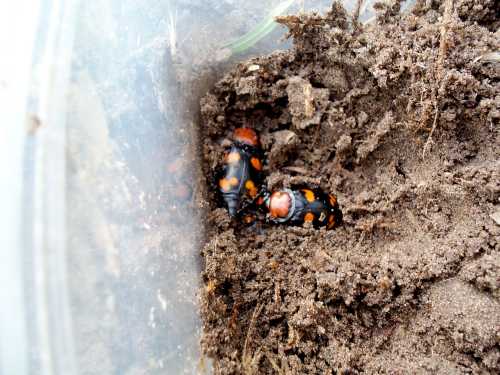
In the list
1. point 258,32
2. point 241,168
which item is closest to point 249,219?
point 241,168

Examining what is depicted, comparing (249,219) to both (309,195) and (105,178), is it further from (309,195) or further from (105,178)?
(105,178)

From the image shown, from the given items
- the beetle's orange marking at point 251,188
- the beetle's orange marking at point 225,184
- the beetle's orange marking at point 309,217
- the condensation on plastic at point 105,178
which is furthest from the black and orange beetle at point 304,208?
the condensation on plastic at point 105,178

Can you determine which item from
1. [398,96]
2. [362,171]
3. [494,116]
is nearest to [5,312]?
[362,171]

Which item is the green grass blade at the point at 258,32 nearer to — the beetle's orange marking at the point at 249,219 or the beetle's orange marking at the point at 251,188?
the beetle's orange marking at the point at 251,188

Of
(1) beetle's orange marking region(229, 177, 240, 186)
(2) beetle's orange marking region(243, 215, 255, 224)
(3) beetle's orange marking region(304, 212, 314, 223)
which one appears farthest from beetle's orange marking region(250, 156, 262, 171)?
(3) beetle's orange marking region(304, 212, 314, 223)

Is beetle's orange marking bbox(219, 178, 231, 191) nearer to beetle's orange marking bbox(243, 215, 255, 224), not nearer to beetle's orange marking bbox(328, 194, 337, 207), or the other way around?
beetle's orange marking bbox(243, 215, 255, 224)

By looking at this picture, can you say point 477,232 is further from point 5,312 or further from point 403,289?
point 5,312

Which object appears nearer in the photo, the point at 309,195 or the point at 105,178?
the point at 105,178
